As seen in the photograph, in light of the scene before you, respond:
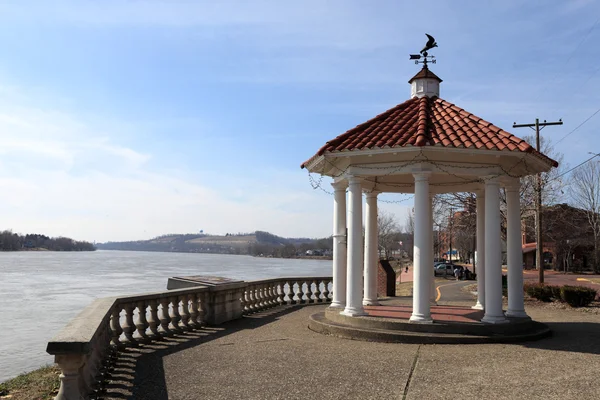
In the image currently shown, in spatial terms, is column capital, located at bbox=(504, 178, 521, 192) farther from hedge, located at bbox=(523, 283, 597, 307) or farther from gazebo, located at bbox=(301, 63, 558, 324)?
hedge, located at bbox=(523, 283, 597, 307)

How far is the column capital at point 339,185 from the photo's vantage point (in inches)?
576

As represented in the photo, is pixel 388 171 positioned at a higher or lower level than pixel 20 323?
higher

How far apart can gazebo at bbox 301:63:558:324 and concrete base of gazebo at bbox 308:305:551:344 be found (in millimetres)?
240

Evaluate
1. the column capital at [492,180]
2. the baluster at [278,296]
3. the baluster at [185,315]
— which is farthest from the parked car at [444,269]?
the baluster at [185,315]

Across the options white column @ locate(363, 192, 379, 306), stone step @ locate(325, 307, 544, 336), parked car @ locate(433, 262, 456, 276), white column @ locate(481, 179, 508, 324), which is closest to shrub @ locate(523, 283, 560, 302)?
white column @ locate(363, 192, 379, 306)

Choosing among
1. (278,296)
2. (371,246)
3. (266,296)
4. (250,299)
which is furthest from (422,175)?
(278,296)

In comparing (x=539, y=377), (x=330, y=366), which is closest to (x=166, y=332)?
(x=330, y=366)

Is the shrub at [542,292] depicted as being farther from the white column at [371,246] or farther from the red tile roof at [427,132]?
the red tile roof at [427,132]

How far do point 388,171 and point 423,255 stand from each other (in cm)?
210

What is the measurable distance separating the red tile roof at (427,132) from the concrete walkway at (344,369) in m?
4.25

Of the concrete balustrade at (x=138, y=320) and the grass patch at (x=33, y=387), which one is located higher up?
the concrete balustrade at (x=138, y=320)

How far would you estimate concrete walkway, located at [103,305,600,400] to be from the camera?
7244 mm

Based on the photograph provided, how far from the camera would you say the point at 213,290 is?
1351 centimetres

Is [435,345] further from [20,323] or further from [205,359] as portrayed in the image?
[20,323]
